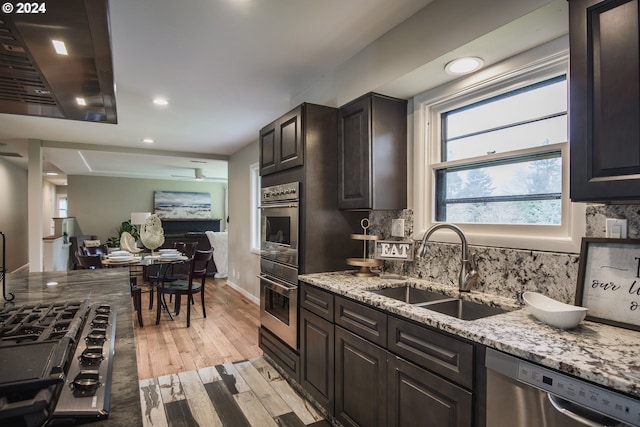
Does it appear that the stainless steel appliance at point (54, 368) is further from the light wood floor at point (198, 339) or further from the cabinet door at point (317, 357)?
the light wood floor at point (198, 339)

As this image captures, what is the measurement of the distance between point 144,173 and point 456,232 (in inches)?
369

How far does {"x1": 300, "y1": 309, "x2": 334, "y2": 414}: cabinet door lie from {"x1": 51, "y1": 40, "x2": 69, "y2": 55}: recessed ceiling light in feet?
5.76

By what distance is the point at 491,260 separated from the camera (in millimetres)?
1852

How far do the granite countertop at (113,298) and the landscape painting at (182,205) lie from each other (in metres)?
8.66

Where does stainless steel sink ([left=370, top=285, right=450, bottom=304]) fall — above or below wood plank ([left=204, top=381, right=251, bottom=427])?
above

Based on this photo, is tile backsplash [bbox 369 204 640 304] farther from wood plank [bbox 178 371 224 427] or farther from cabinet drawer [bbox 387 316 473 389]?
wood plank [bbox 178 371 224 427]

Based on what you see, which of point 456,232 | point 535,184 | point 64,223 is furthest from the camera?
point 64,223

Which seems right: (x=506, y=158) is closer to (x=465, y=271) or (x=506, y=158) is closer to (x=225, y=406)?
(x=465, y=271)

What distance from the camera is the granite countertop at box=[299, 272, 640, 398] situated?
0.92 meters

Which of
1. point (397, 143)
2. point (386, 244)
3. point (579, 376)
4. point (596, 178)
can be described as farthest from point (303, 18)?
point (579, 376)

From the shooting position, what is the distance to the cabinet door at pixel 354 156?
7.49 feet

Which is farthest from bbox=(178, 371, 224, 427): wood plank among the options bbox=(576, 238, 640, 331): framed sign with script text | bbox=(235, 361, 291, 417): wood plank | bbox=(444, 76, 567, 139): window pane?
bbox=(444, 76, 567, 139): window pane

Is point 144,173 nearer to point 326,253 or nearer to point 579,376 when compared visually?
point 326,253

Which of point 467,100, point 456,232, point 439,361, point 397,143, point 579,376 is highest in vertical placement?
point 467,100
